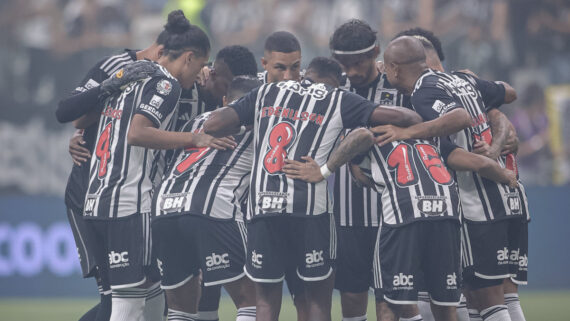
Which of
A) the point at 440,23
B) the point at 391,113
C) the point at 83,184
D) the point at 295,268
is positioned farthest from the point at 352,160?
the point at 440,23

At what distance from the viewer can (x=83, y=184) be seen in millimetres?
6473

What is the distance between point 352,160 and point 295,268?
2.92ft

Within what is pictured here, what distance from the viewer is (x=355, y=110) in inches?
227

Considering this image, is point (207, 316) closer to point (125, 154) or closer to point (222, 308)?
point (125, 154)

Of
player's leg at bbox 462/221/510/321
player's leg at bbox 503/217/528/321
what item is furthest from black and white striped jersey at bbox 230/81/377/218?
player's leg at bbox 503/217/528/321

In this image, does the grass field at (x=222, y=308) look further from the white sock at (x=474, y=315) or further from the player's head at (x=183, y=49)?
the player's head at (x=183, y=49)

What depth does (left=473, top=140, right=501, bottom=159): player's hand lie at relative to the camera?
20.0ft

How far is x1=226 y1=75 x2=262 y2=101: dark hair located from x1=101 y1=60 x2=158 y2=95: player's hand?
0.63 metres

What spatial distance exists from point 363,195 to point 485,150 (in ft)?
3.38

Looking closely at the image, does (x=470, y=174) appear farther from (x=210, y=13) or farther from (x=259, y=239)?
(x=210, y=13)

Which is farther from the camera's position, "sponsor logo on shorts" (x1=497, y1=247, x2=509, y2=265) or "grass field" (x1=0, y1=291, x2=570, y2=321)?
"grass field" (x1=0, y1=291, x2=570, y2=321)

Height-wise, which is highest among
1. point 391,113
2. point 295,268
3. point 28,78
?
point 28,78

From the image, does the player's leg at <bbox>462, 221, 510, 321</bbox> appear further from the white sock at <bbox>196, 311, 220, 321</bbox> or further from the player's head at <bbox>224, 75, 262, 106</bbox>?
the white sock at <bbox>196, 311, 220, 321</bbox>

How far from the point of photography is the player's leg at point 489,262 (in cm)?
604
